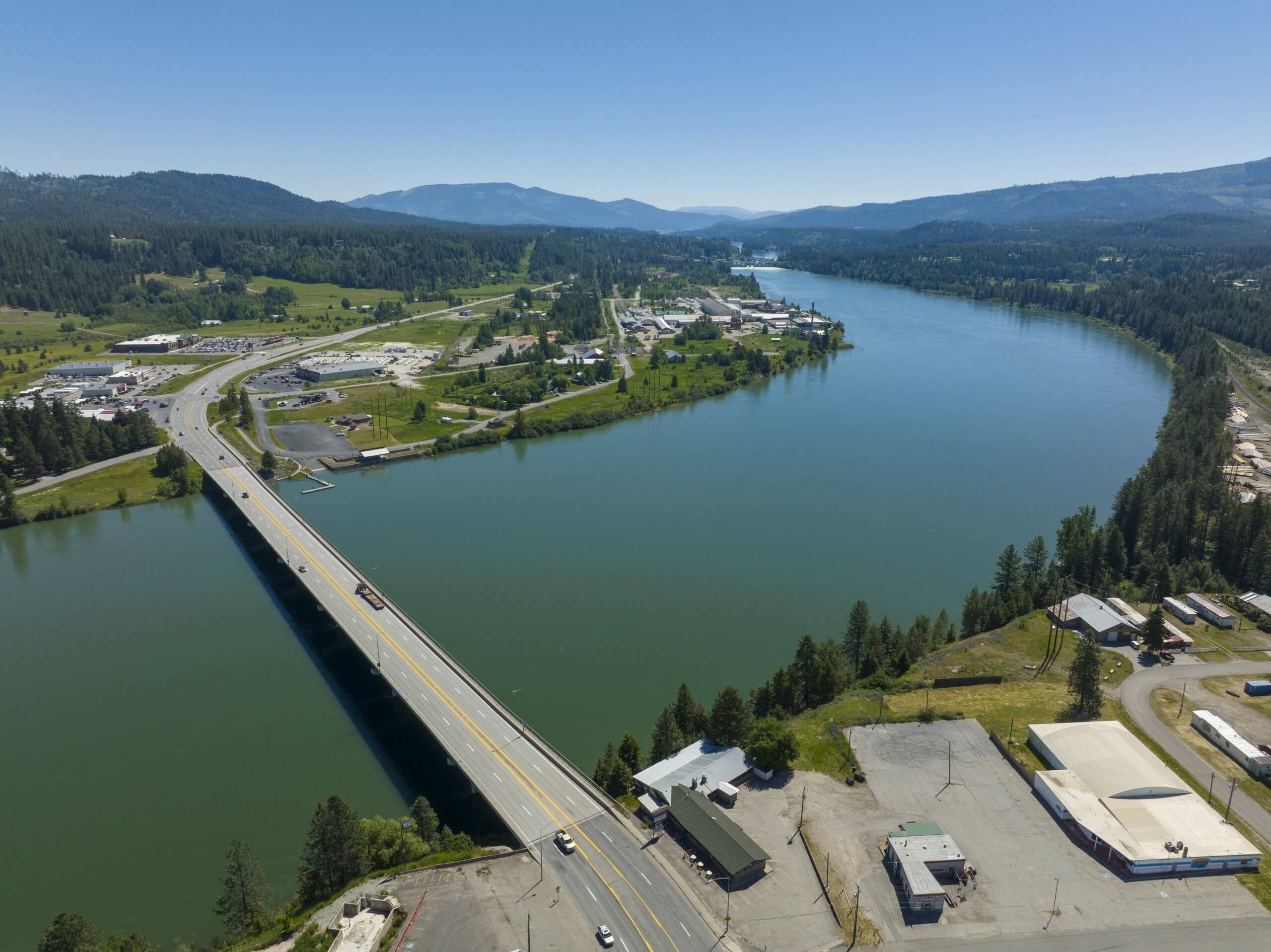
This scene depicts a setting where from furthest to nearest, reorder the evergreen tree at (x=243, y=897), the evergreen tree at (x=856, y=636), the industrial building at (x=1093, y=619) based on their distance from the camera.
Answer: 1. the industrial building at (x=1093, y=619)
2. the evergreen tree at (x=856, y=636)
3. the evergreen tree at (x=243, y=897)

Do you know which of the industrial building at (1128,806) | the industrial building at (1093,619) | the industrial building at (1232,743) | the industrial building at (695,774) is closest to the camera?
the industrial building at (1128,806)

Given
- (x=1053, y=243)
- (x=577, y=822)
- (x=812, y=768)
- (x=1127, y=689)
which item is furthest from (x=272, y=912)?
(x=1053, y=243)

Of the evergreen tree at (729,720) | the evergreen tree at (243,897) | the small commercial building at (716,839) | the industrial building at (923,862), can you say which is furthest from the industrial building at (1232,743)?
the evergreen tree at (243,897)

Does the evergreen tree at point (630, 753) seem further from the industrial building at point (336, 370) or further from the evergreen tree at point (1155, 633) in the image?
the industrial building at point (336, 370)

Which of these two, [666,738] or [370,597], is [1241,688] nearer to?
[666,738]

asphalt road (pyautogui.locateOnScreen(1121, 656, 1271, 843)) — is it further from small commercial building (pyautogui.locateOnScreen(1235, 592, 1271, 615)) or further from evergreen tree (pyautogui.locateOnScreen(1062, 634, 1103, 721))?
small commercial building (pyautogui.locateOnScreen(1235, 592, 1271, 615))

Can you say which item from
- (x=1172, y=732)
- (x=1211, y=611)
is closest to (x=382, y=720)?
(x=1172, y=732)

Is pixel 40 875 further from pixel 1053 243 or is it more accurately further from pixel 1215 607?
pixel 1053 243
